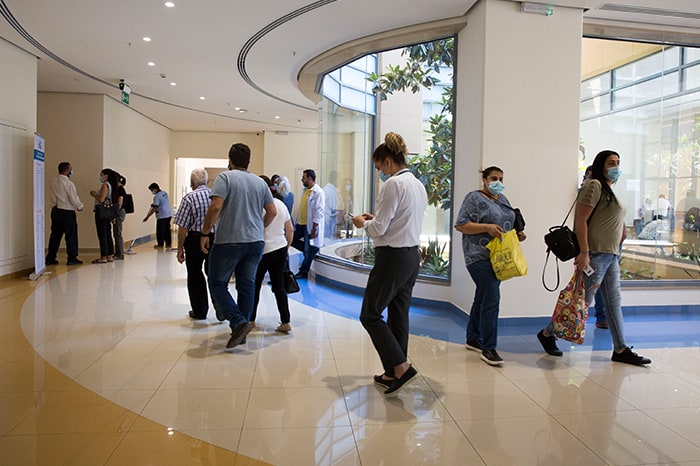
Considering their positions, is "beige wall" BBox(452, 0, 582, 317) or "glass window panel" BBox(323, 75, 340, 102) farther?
"glass window panel" BBox(323, 75, 340, 102)

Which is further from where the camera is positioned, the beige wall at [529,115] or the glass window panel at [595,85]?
the glass window panel at [595,85]

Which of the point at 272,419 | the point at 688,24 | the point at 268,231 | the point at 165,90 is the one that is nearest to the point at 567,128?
the point at 688,24

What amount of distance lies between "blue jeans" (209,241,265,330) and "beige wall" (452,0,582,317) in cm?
237

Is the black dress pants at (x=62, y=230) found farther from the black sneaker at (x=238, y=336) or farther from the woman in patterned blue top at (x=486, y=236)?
the woman in patterned blue top at (x=486, y=236)

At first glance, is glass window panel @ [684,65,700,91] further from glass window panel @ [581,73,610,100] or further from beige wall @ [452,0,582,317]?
beige wall @ [452,0,582,317]

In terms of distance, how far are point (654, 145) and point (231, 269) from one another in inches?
Result: 215

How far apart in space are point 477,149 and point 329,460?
363cm

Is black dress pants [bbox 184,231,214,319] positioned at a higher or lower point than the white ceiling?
lower

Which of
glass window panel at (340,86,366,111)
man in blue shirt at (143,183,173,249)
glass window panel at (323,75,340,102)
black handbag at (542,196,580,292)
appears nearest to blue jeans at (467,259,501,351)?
black handbag at (542,196,580,292)

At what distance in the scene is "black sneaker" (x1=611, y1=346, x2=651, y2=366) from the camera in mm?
3916

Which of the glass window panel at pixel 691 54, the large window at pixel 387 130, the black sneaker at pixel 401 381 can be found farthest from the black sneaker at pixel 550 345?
the glass window panel at pixel 691 54

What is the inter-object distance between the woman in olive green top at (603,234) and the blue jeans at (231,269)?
101 inches

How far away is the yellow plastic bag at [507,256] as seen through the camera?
3.66 m

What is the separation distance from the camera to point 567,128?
5.16 meters
